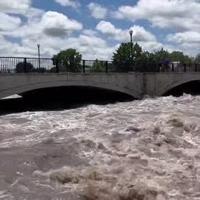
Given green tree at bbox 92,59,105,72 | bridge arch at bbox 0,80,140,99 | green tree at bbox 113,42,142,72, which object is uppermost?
green tree at bbox 113,42,142,72

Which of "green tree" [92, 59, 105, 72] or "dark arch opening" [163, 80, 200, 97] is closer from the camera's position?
"green tree" [92, 59, 105, 72]

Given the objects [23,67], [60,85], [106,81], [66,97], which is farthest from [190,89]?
[23,67]

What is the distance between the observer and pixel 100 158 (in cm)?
1808

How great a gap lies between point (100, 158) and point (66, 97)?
28856 mm

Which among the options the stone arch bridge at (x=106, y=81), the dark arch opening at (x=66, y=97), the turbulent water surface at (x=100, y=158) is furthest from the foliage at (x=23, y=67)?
the dark arch opening at (x=66, y=97)

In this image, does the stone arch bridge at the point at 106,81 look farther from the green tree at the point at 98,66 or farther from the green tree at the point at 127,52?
the green tree at the point at 127,52

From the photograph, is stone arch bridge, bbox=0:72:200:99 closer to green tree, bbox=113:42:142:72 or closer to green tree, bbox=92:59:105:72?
green tree, bbox=92:59:105:72

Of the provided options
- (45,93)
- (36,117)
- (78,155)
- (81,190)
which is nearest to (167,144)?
(78,155)

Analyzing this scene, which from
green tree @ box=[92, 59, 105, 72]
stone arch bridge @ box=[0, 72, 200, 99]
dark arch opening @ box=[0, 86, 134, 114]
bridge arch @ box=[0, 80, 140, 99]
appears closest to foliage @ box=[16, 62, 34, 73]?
stone arch bridge @ box=[0, 72, 200, 99]

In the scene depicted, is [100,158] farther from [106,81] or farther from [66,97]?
[66,97]

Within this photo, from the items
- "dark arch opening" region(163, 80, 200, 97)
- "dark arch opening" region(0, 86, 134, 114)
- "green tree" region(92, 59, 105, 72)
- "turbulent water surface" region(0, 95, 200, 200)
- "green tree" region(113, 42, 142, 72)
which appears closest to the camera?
"turbulent water surface" region(0, 95, 200, 200)

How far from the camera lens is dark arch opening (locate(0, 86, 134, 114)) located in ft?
137

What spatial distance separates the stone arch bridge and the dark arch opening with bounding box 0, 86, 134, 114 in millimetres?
1316

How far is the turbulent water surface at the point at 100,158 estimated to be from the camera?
14.1 metres
